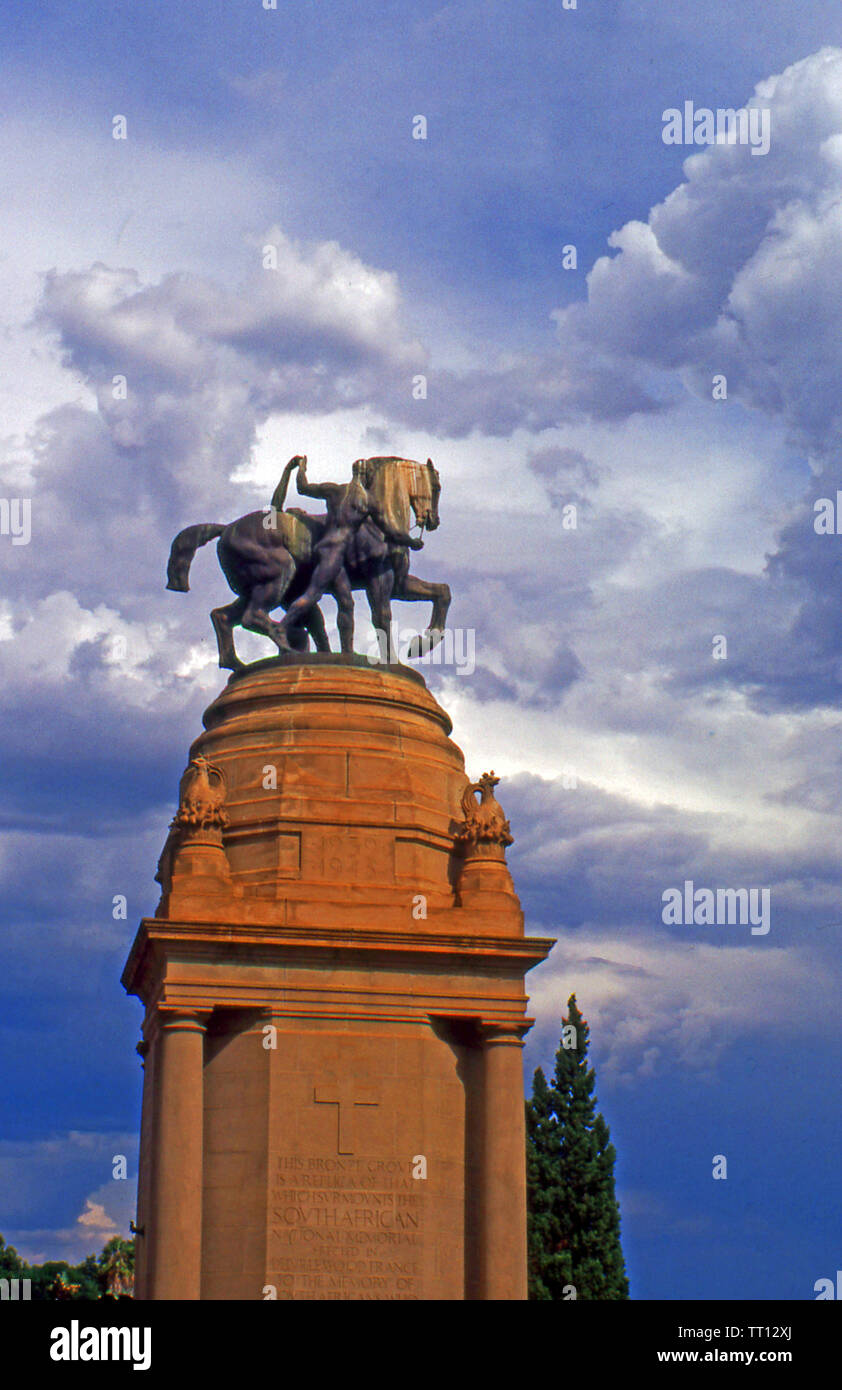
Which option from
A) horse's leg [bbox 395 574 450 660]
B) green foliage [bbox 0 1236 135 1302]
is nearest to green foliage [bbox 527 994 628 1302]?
horse's leg [bbox 395 574 450 660]

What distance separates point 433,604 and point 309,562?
3060 mm

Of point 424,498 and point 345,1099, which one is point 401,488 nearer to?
point 424,498

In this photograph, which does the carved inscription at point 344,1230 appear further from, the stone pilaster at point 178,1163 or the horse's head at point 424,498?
the horse's head at point 424,498

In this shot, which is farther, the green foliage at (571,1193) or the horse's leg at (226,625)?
the green foliage at (571,1193)

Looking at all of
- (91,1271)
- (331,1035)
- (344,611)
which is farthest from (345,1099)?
(91,1271)

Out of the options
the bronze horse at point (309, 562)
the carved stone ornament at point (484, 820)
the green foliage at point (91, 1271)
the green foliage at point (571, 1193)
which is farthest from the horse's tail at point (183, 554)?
the green foliage at point (91, 1271)

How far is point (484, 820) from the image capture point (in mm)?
39719

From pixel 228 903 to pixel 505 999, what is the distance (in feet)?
18.6

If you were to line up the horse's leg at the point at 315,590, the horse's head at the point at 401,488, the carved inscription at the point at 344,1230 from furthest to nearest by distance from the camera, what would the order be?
the horse's head at the point at 401,488, the horse's leg at the point at 315,590, the carved inscription at the point at 344,1230

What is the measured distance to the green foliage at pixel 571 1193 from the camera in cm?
6022

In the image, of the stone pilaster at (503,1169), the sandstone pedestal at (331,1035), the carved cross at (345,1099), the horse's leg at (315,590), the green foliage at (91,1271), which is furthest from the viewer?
the green foliage at (91,1271)

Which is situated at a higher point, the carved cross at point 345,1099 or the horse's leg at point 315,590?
the horse's leg at point 315,590

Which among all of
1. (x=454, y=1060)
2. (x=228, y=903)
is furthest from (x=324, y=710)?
(x=454, y=1060)

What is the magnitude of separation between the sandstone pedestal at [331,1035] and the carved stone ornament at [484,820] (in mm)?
42
